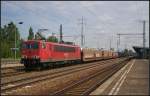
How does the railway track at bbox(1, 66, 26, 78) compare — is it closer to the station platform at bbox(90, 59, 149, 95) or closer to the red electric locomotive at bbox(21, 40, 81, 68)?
the red electric locomotive at bbox(21, 40, 81, 68)

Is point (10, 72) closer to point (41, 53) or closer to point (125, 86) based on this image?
point (41, 53)

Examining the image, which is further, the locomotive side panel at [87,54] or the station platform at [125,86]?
the locomotive side panel at [87,54]

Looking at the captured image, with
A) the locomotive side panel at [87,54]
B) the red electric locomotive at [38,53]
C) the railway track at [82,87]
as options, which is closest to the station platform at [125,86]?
the railway track at [82,87]

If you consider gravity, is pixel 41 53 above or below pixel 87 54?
above

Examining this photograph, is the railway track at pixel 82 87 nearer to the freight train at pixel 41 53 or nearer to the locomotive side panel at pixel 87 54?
the freight train at pixel 41 53

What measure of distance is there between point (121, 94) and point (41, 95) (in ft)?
11.6

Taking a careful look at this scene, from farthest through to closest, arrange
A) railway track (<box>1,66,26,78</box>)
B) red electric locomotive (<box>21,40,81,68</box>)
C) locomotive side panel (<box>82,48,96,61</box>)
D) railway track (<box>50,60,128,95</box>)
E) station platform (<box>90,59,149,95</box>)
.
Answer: locomotive side panel (<box>82,48,96,61</box>)
red electric locomotive (<box>21,40,81,68</box>)
railway track (<box>1,66,26,78</box>)
railway track (<box>50,60,128,95</box>)
station platform (<box>90,59,149,95</box>)

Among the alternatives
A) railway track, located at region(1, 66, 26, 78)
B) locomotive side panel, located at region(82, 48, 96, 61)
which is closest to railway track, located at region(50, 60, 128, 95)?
railway track, located at region(1, 66, 26, 78)

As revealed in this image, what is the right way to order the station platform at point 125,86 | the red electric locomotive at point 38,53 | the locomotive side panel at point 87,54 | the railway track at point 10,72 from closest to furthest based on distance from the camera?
1. the station platform at point 125,86
2. the railway track at point 10,72
3. the red electric locomotive at point 38,53
4. the locomotive side panel at point 87,54

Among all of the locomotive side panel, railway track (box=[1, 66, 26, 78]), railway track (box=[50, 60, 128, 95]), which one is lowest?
railway track (box=[50, 60, 128, 95])

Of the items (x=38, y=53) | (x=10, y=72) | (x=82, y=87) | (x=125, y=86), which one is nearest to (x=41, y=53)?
(x=38, y=53)

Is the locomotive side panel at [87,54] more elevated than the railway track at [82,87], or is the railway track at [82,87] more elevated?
the locomotive side panel at [87,54]

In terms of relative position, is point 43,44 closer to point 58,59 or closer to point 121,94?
point 58,59

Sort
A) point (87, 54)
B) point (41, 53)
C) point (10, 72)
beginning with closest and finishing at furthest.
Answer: point (10, 72) → point (41, 53) → point (87, 54)
